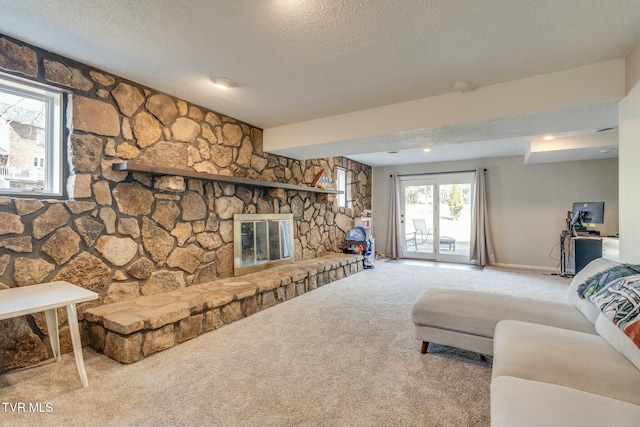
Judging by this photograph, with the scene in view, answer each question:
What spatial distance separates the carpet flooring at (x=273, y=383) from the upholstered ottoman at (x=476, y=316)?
18cm

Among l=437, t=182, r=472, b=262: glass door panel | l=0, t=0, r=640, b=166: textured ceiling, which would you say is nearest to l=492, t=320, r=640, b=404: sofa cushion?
l=0, t=0, r=640, b=166: textured ceiling

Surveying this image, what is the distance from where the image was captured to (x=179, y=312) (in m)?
2.42

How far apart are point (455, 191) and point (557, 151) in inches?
84.6

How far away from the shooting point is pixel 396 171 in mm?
7332

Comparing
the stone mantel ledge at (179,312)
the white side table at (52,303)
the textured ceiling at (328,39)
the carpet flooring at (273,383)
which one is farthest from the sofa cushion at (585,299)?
the white side table at (52,303)

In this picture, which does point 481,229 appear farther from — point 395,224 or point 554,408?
point 554,408

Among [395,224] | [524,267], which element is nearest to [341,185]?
[395,224]

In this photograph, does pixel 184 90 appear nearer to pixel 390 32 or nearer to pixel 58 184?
pixel 58 184

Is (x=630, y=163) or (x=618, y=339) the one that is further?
(x=630, y=163)

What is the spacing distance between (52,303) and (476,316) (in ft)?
8.50

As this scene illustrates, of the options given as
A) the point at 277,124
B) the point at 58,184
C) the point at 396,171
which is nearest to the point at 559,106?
the point at 277,124

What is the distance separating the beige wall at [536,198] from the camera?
541 cm

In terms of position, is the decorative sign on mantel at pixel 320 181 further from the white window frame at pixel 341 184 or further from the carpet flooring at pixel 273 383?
the carpet flooring at pixel 273 383

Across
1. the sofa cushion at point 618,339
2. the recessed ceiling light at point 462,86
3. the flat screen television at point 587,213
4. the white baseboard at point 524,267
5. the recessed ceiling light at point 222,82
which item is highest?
the recessed ceiling light at point 222,82
